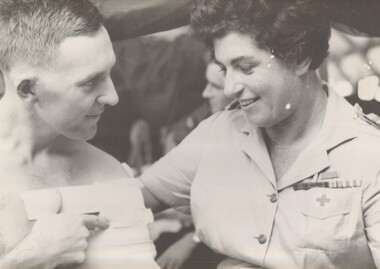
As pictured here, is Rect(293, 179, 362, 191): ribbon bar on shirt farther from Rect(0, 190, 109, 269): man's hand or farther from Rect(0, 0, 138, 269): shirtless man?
Rect(0, 190, 109, 269): man's hand

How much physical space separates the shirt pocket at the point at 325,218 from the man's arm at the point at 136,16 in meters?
1.15

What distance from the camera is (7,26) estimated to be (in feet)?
11.3

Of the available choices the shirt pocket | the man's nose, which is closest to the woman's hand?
the shirt pocket

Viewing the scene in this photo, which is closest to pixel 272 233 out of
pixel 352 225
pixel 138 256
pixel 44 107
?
pixel 352 225

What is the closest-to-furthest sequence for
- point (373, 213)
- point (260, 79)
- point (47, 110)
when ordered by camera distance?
1. point (373, 213)
2. point (260, 79)
3. point (47, 110)

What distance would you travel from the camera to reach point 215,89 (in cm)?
355

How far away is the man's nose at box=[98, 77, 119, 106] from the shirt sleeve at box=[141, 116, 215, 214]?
40 centimetres

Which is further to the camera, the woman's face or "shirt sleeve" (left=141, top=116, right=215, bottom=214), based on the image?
"shirt sleeve" (left=141, top=116, right=215, bottom=214)

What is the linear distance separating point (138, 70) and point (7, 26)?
71cm

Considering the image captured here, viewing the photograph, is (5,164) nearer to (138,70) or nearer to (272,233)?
(138,70)

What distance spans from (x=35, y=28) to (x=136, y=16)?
535 millimetres

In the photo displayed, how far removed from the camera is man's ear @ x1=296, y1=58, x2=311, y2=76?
3.42 meters

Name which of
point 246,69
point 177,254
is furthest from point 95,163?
point 246,69

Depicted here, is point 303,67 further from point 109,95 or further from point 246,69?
point 109,95
